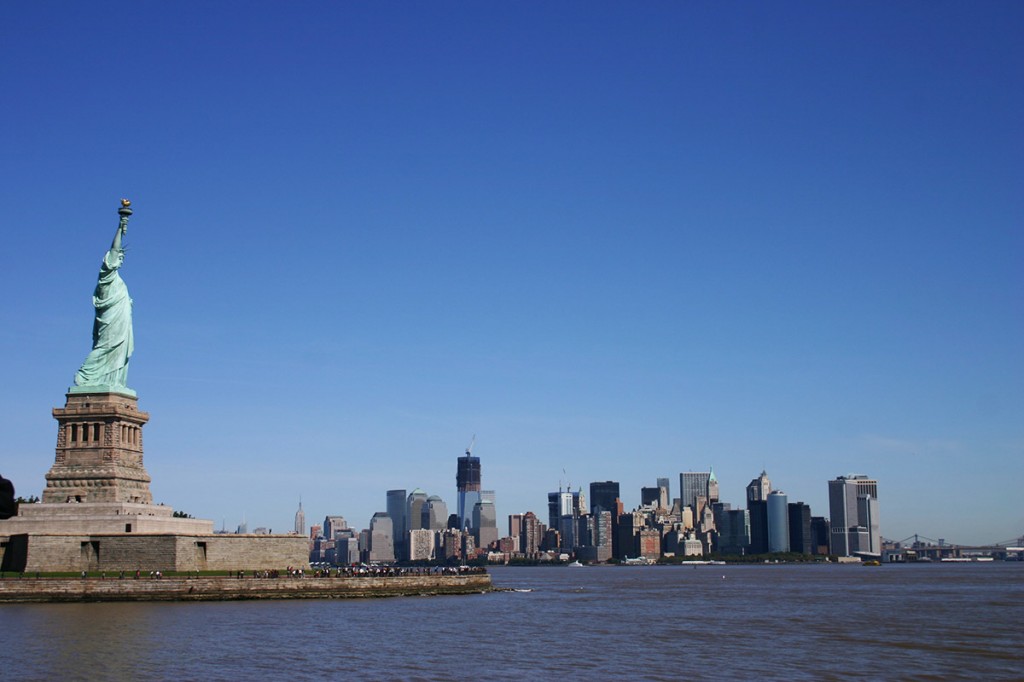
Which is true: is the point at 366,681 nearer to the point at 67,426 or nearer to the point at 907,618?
the point at 907,618

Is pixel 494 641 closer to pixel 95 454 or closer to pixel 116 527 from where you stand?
pixel 116 527

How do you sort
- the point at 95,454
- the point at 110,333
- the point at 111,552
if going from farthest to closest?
the point at 110,333, the point at 95,454, the point at 111,552

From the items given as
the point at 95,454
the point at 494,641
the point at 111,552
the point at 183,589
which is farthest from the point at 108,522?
the point at 494,641

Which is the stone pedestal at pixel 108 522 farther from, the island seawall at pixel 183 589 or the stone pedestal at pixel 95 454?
the island seawall at pixel 183 589

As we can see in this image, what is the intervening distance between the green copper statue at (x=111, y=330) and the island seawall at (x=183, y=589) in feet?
49.1

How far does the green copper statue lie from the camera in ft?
253

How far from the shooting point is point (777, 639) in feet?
171

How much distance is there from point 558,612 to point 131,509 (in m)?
28.4

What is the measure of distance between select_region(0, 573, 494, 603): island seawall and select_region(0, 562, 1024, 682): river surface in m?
1.83

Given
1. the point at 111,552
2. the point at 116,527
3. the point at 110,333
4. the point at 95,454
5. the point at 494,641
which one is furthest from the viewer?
the point at 110,333

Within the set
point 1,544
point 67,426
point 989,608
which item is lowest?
point 989,608

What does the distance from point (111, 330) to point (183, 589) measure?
20451mm

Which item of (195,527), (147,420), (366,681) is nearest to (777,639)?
(366,681)

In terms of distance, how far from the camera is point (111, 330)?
78.4 m
